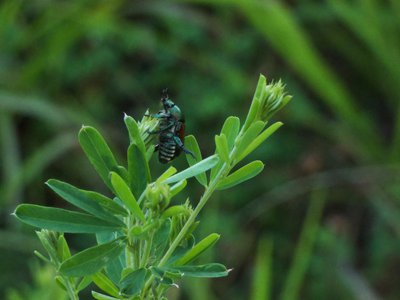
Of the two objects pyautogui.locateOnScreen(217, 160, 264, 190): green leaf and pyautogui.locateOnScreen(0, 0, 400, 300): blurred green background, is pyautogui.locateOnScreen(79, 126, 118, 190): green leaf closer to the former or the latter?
pyautogui.locateOnScreen(217, 160, 264, 190): green leaf

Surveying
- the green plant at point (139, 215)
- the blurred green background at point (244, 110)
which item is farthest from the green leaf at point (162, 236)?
the blurred green background at point (244, 110)

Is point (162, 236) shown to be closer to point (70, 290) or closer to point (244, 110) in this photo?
point (70, 290)

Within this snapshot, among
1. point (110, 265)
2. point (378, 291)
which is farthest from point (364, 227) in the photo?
point (110, 265)

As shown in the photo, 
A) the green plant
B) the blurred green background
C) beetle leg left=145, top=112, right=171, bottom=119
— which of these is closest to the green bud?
the green plant

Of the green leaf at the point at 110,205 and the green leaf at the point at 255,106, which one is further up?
the green leaf at the point at 255,106

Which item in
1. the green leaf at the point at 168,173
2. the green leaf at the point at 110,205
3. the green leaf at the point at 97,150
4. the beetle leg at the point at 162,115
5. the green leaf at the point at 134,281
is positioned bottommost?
the green leaf at the point at 134,281

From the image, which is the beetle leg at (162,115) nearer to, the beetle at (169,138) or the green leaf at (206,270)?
the beetle at (169,138)
